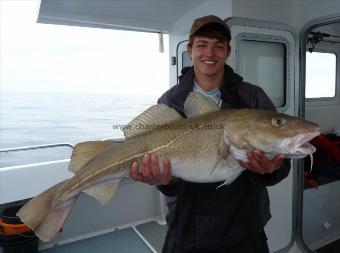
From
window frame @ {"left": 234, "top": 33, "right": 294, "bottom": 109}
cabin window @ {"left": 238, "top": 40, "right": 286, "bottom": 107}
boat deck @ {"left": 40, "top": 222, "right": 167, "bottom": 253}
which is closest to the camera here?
window frame @ {"left": 234, "top": 33, "right": 294, "bottom": 109}

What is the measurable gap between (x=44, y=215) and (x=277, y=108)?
125 inches

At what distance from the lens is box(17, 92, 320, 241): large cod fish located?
1.74 meters

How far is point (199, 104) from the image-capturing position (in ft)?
6.40

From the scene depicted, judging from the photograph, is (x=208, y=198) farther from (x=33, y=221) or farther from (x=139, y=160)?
(x=33, y=221)

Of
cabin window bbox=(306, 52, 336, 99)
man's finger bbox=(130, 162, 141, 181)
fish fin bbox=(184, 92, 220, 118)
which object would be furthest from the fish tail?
cabin window bbox=(306, 52, 336, 99)

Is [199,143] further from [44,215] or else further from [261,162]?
[44,215]

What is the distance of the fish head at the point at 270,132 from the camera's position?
162cm

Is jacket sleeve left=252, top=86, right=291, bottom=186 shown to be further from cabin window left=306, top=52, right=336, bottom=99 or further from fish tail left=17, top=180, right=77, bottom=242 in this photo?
cabin window left=306, top=52, right=336, bottom=99

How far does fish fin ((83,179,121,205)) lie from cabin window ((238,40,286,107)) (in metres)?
2.41

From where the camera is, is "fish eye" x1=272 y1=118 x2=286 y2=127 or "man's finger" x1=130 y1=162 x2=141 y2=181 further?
"man's finger" x1=130 y1=162 x2=141 y2=181

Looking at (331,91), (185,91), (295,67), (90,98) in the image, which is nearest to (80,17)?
(185,91)

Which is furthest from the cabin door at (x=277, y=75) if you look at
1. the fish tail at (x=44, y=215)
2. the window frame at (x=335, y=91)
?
the fish tail at (x=44, y=215)

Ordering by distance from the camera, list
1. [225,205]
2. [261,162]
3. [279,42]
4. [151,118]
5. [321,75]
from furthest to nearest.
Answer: [321,75] < [279,42] < [225,205] < [151,118] < [261,162]

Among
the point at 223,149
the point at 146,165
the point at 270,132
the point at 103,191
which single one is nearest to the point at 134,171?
the point at 146,165
